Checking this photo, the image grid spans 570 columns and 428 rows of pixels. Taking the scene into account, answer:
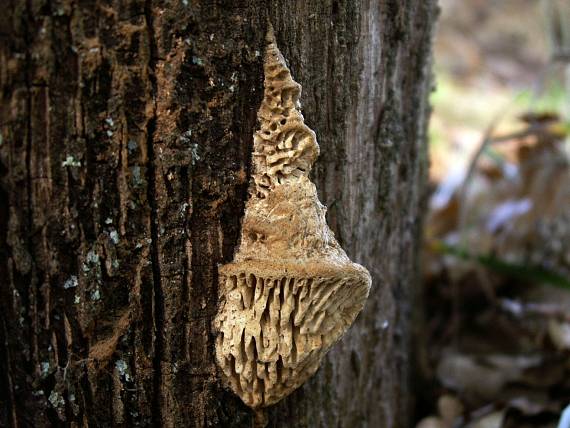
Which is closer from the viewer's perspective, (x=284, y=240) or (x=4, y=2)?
(x=4, y=2)

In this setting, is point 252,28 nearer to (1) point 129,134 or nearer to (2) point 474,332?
(1) point 129,134

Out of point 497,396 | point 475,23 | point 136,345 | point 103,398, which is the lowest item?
point 497,396

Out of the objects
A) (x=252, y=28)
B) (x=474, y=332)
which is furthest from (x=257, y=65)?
(x=474, y=332)

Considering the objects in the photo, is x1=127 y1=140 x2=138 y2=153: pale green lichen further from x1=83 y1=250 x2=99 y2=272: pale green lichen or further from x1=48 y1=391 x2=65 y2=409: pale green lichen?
x1=48 y1=391 x2=65 y2=409: pale green lichen

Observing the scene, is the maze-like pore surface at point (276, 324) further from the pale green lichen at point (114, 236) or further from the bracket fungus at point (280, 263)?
the pale green lichen at point (114, 236)

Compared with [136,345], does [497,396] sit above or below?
below

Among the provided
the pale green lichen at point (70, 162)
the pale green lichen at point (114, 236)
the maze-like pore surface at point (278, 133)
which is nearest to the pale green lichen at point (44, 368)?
the pale green lichen at point (114, 236)
